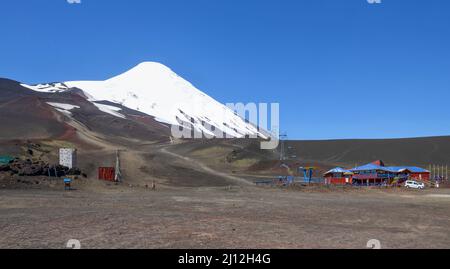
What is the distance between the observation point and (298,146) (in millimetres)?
143500

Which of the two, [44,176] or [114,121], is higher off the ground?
[114,121]

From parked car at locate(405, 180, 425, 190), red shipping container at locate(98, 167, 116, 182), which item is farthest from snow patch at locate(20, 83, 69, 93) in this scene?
parked car at locate(405, 180, 425, 190)

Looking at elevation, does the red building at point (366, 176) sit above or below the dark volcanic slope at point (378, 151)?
below

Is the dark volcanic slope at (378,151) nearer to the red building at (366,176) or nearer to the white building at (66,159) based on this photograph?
the red building at (366,176)

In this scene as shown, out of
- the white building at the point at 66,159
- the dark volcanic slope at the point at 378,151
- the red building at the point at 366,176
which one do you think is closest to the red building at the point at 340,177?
the red building at the point at 366,176

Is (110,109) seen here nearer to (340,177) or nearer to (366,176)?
(340,177)

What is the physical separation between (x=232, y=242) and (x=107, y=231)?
4455 millimetres

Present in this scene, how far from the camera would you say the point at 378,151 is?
130875mm

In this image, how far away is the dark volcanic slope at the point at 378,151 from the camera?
120 m

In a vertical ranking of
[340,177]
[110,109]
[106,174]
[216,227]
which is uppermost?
[110,109]

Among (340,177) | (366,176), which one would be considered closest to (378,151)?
(340,177)

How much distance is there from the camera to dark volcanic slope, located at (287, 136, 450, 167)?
120m
